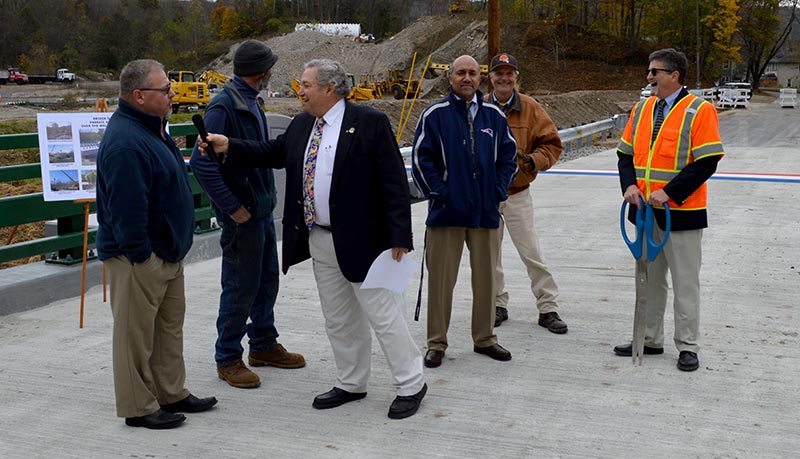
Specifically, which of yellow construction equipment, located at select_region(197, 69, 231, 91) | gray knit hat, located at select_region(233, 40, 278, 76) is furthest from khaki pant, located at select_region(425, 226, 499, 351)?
yellow construction equipment, located at select_region(197, 69, 231, 91)

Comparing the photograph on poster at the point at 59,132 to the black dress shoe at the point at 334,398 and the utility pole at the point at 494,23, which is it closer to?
the black dress shoe at the point at 334,398

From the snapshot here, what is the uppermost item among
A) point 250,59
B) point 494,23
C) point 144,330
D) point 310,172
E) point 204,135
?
point 494,23

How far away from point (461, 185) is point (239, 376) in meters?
1.82

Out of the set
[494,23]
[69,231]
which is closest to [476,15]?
[494,23]

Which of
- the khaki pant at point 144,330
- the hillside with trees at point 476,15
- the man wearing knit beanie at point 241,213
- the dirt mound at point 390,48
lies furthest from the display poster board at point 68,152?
the hillside with trees at point 476,15

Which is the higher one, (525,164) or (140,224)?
(525,164)

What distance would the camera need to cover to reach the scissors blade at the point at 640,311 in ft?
18.4

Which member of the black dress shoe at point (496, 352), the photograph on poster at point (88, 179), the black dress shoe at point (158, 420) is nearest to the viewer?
the black dress shoe at point (158, 420)

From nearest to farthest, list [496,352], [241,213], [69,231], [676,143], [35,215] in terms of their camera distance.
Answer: [241,213], [676,143], [496,352], [35,215], [69,231]

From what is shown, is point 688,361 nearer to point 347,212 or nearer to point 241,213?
Result: point 347,212

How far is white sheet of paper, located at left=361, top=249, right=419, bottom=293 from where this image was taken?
4.68m

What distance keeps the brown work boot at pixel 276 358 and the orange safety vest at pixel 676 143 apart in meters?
2.50

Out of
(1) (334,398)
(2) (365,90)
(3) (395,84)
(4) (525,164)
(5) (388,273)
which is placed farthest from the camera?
(3) (395,84)

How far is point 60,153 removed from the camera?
6.84 meters
